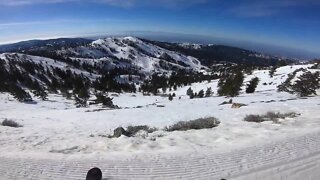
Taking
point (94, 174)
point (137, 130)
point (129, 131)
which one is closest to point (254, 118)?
point (137, 130)

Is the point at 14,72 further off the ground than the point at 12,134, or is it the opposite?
the point at 12,134

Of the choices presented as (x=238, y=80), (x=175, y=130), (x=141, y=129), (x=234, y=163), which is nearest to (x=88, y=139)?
(x=141, y=129)

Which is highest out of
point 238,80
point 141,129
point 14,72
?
point 141,129

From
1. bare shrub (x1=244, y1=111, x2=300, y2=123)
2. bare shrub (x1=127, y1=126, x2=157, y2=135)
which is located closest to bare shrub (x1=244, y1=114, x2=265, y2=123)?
bare shrub (x1=244, y1=111, x2=300, y2=123)

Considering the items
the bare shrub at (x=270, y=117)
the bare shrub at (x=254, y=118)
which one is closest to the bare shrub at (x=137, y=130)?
the bare shrub at (x=254, y=118)

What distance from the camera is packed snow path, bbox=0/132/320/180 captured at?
9.16m

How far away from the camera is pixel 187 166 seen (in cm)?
982

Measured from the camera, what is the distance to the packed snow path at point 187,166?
9164mm

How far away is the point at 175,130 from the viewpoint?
48.0ft

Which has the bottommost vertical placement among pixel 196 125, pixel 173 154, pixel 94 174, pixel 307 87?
pixel 307 87

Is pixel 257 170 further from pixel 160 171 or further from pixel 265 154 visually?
pixel 160 171

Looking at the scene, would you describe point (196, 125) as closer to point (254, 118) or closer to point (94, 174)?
point (254, 118)

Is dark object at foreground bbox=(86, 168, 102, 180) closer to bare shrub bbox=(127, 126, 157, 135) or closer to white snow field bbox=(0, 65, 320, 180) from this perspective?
white snow field bbox=(0, 65, 320, 180)

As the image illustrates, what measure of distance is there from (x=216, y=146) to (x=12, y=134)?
313 inches
